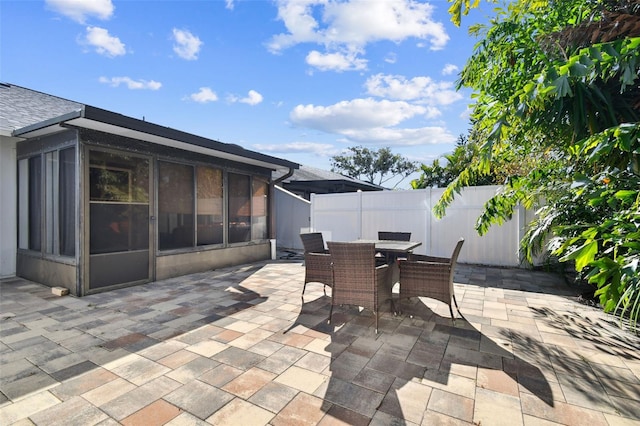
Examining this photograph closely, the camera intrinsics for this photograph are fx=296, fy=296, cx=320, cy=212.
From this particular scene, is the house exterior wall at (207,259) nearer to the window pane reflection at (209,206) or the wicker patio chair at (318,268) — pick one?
the window pane reflection at (209,206)

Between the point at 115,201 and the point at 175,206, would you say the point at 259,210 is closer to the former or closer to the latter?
the point at 175,206

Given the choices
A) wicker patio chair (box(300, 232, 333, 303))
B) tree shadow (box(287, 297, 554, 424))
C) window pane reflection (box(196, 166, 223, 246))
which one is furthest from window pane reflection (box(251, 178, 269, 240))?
tree shadow (box(287, 297, 554, 424))

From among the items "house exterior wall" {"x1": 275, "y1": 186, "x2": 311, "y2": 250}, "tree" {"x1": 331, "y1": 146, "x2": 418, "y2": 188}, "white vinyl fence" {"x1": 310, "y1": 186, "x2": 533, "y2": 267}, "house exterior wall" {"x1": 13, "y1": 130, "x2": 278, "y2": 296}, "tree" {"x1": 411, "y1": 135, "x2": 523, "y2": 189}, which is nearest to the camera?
"house exterior wall" {"x1": 13, "y1": 130, "x2": 278, "y2": 296}

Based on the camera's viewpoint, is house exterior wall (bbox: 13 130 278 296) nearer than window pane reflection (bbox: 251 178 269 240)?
Yes

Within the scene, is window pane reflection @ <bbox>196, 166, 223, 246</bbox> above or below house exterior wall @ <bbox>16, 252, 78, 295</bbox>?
above

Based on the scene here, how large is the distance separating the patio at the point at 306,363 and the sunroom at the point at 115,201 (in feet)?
2.71

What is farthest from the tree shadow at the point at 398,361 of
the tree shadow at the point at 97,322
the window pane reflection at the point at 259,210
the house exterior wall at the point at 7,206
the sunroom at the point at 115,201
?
the house exterior wall at the point at 7,206

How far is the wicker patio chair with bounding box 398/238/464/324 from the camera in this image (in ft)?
11.1

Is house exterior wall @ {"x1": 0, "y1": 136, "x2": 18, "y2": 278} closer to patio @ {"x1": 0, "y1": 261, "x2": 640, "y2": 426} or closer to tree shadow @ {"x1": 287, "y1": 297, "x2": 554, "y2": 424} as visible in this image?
patio @ {"x1": 0, "y1": 261, "x2": 640, "y2": 426}

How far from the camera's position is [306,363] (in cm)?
255

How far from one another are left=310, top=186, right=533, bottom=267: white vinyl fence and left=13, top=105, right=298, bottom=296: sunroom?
3148 mm

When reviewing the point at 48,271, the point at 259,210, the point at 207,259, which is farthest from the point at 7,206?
the point at 259,210

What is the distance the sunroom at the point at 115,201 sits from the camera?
15.0 feet

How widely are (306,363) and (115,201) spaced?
172 inches
